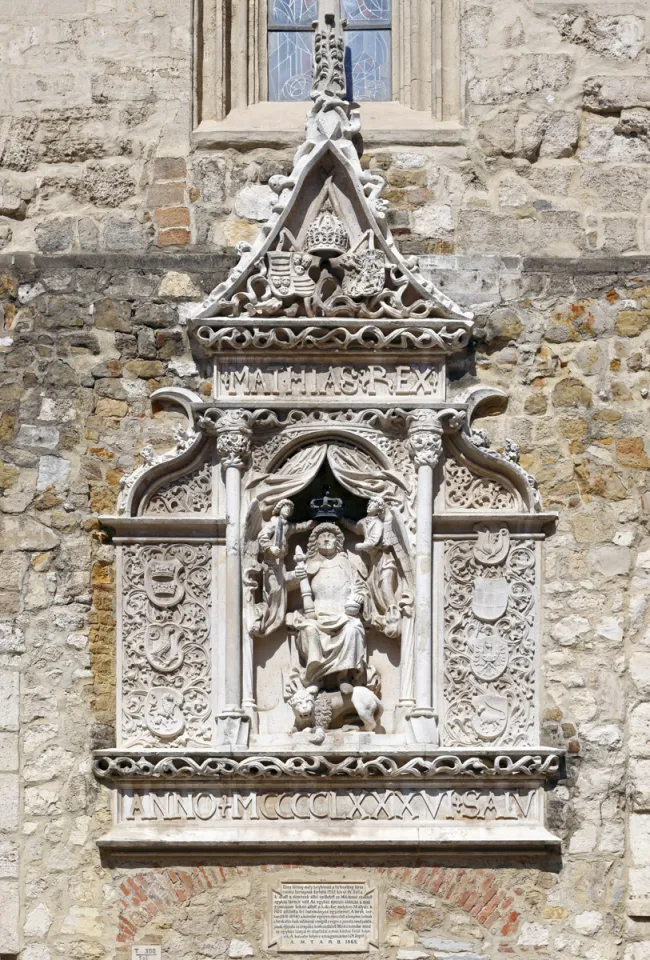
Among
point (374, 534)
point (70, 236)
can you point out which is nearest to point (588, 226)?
point (374, 534)

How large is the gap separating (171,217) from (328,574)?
1963 mm

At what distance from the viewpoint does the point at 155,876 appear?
400 inches

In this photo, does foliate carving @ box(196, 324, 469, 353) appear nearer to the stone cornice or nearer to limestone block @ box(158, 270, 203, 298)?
limestone block @ box(158, 270, 203, 298)

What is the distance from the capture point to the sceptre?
34.0 ft

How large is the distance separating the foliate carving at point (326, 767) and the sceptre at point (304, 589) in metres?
0.71

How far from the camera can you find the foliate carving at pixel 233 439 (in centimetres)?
1044

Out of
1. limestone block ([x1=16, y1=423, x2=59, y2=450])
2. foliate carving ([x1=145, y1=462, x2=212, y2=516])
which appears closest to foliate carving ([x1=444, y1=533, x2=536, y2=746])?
foliate carving ([x1=145, y1=462, x2=212, y2=516])

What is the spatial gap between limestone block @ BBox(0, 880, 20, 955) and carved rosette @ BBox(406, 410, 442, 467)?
279cm

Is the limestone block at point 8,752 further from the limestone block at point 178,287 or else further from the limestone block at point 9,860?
the limestone block at point 178,287

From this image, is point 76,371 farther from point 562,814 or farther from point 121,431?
point 562,814

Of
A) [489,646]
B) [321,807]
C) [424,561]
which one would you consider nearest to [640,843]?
[489,646]

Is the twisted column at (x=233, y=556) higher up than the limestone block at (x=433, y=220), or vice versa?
the limestone block at (x=433, y=220)

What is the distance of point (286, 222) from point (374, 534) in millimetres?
1600

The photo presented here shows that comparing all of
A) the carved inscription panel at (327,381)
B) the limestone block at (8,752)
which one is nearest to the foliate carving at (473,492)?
the carved inscription panel at (327,381)
